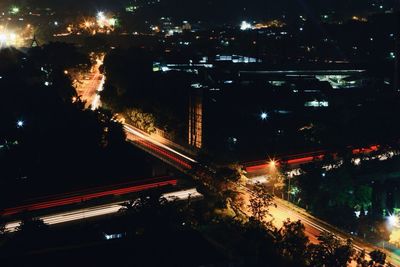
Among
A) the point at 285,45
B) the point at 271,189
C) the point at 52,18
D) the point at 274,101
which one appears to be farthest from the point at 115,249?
the point at 52,18

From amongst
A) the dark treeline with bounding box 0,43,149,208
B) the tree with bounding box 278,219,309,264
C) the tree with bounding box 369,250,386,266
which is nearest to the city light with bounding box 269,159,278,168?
the dark treeline with bounding box 0,43,149,208

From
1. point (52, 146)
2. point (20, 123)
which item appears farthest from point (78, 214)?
point (20, 123)

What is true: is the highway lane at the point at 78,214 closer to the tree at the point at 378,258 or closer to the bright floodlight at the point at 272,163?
the bright floodlight at the point at 272,163

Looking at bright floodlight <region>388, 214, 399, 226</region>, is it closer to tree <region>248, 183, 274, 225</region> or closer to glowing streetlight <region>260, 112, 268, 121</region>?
tree <region>248, 183, 274, 225</region>

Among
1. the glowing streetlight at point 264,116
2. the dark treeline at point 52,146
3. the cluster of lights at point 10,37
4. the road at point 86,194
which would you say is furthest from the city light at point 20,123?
the cluster of lights at point 10,37

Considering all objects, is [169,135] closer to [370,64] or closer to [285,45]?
[370,64]

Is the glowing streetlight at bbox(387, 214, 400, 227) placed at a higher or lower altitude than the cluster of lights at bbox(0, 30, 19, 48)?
lower
